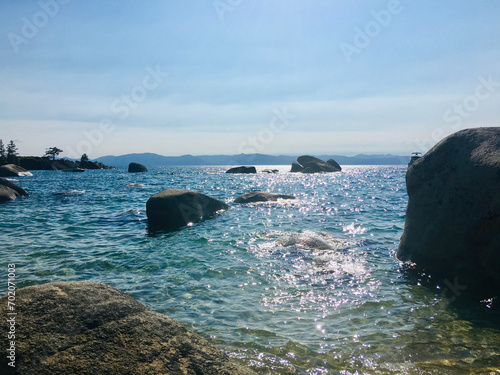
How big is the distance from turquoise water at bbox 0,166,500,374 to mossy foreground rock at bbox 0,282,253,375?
4.77 ft

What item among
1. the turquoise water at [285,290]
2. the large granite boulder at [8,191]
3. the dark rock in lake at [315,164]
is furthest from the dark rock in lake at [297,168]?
the turquoise water at [285,290]

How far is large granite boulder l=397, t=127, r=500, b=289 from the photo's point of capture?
20.9 feet

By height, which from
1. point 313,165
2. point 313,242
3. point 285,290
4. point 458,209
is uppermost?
point 313,165

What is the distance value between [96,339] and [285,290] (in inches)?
180

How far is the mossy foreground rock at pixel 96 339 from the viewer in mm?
2824

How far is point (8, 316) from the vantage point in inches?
122

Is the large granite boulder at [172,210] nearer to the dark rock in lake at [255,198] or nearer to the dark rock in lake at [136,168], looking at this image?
the dark rock in lake at [255,198]

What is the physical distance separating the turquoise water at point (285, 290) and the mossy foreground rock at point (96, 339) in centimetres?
145

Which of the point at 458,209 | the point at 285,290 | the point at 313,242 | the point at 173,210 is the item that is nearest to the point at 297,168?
the point at 173,210

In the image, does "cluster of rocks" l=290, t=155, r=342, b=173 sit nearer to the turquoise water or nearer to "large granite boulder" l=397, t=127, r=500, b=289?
the turquoise water

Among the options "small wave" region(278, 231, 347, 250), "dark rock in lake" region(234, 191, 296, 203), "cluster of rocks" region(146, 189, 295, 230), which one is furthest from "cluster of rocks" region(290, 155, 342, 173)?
"small wave" region(278, 231, 347, 250)

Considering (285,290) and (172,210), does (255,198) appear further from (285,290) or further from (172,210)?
(285,290)

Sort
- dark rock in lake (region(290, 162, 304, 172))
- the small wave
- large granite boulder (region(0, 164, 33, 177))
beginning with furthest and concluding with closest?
dark rock in lake (region(290, 162, 304, 172)) → large granite boulder (region(0, 164, 33, 177)) → the small wave

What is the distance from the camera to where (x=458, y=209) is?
278 inches
